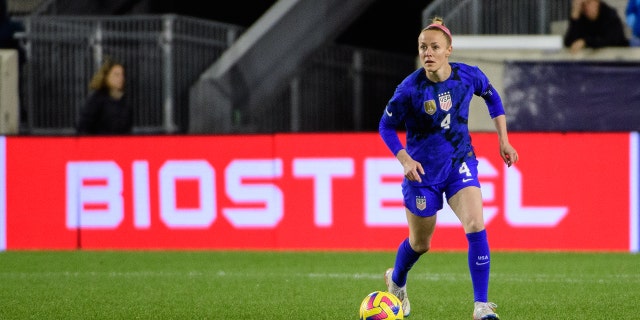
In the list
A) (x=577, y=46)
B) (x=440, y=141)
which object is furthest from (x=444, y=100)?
(x=577, y=46)

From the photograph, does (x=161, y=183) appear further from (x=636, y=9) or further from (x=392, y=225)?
(x=636, y=9)

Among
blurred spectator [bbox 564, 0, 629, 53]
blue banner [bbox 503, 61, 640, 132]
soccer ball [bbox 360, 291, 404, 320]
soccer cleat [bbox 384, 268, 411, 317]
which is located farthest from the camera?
blurred spectator [bbox 564, 0, 629, 53]

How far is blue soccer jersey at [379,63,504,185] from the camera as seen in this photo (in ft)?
24.8

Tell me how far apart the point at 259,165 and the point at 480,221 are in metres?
5.75

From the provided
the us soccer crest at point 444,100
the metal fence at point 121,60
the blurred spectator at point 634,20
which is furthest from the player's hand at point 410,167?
the metal fence at point 121,60

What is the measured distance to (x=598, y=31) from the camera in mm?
15109

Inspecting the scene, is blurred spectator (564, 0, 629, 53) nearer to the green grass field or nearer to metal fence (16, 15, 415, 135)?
the green grass field

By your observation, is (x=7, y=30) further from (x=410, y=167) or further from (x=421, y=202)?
(x=410, y=167)

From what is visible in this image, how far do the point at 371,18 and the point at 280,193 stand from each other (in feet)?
30.7

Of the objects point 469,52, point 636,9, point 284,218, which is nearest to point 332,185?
point 284,218

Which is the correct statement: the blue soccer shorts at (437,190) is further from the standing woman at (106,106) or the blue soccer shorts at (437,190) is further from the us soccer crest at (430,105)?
the standing woman at (106,106)

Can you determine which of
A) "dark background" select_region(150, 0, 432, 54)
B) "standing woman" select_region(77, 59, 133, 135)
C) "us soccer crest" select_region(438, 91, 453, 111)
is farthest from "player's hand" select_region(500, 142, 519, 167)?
"dark background" select_region(150, 0, 432, 54)

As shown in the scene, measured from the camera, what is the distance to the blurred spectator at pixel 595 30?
15031 mm

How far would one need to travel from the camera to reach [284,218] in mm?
12898
